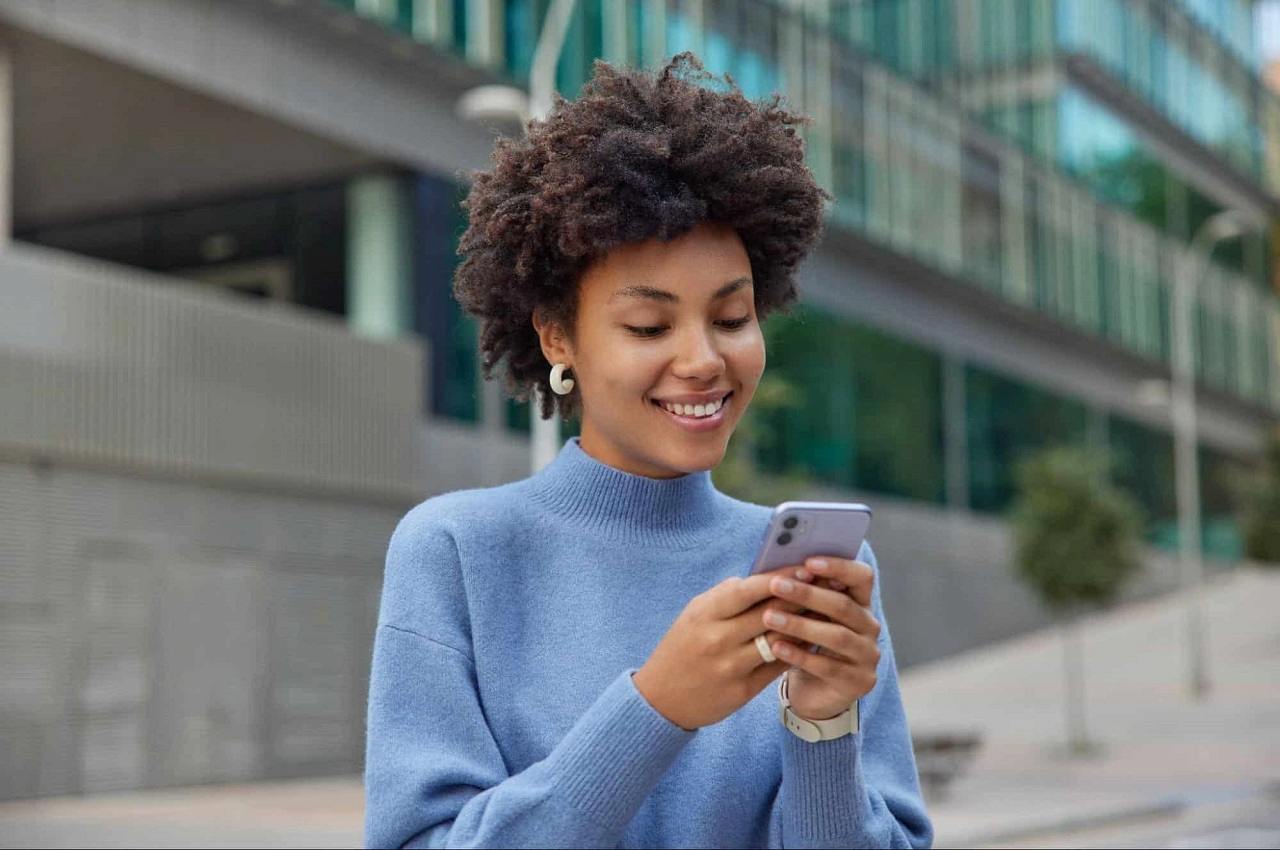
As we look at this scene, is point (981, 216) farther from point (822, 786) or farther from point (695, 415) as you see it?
point (822, 786)

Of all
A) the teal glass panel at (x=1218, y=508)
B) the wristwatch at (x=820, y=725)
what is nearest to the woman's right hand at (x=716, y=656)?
the wristwatch at (x=820, y=725)

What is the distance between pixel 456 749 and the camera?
2.17 meters

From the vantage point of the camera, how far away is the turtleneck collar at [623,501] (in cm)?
241

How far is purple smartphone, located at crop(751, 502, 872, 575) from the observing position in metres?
1.86

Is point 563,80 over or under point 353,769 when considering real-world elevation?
over

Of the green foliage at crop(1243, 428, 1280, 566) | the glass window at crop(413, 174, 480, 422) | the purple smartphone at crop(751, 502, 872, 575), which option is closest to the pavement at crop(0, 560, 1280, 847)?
the green foliage at crop(1243, 428, 1280, 566)

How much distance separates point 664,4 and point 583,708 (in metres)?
25.2

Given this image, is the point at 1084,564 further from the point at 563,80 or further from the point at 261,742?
the point at 261,742

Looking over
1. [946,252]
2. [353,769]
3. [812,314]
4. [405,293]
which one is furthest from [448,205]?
[946,252]

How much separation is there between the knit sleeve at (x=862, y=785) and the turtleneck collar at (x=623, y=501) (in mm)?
237

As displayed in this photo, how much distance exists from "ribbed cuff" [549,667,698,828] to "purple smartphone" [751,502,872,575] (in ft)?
0.71

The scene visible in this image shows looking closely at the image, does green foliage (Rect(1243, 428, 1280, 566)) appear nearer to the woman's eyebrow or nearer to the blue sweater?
the blue sweater

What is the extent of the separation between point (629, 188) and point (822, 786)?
0.74 m

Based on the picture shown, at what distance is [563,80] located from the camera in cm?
2455
